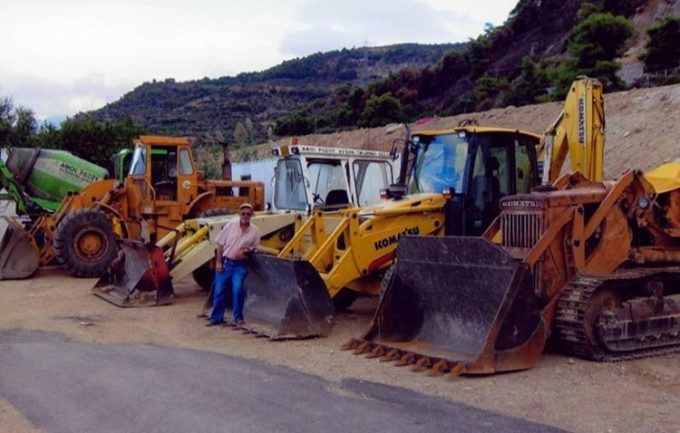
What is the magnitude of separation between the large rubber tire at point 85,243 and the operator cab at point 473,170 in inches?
301

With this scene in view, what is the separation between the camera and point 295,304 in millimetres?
10031

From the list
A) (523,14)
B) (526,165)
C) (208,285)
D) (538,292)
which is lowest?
(208,285)

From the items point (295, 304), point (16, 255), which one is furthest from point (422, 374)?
point (16, 255)

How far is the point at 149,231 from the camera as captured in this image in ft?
55.6

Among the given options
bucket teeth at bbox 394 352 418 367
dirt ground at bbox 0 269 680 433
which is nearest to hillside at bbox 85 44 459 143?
dirt ground at bbox 0 269 680 433

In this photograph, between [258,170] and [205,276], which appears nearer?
[205,276]

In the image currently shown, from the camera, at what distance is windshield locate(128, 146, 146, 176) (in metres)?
17.0

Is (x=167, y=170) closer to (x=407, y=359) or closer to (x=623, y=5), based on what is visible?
(x=407, y=359)

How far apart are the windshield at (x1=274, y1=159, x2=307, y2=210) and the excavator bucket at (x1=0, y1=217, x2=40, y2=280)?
5580 mm

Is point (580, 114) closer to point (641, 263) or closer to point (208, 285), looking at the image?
point (641, 263)

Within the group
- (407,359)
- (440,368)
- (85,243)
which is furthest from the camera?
(85,243)

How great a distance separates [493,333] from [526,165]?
4.20 meters

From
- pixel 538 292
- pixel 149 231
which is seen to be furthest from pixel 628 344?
pixel 149 231

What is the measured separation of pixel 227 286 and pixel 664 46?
31058mm
